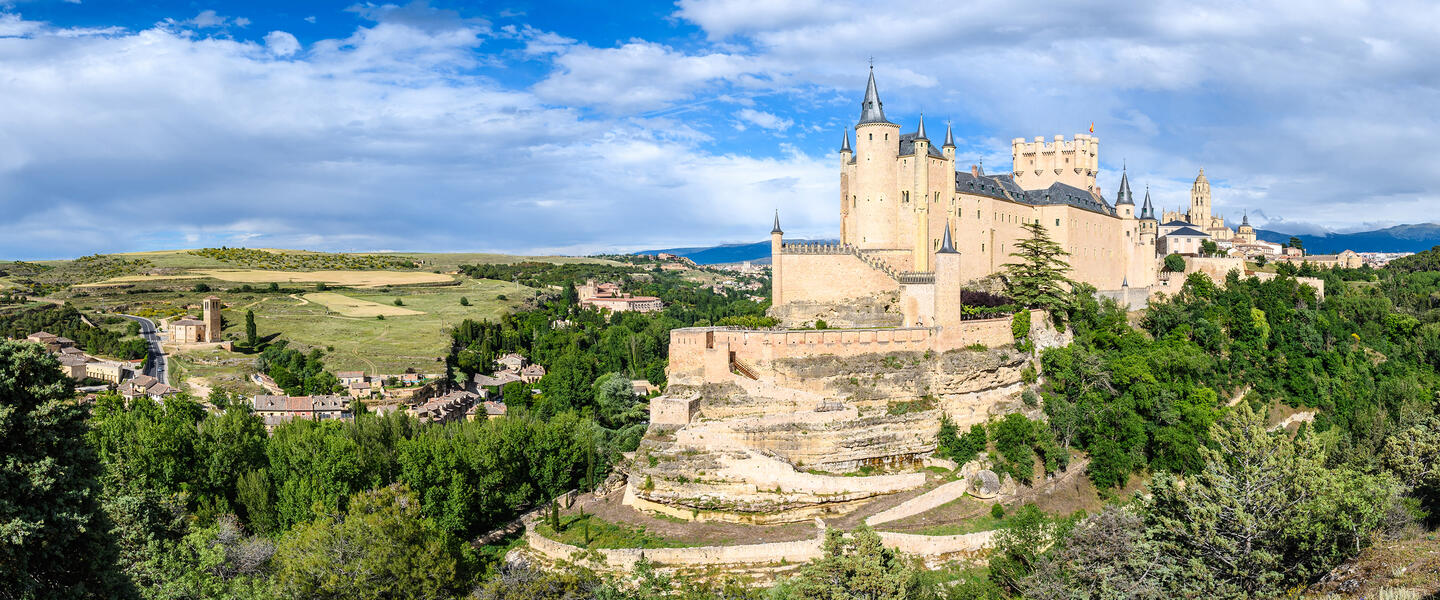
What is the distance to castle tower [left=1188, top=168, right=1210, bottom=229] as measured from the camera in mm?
110625

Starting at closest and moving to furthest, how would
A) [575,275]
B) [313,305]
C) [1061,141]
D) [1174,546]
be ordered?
[1174,546], [1061,141], [313,305], [575,275]

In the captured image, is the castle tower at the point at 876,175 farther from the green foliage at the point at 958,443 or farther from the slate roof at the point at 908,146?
the green foliage at the point at 958,443

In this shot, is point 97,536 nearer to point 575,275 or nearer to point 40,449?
point 40,449

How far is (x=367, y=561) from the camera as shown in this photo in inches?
961

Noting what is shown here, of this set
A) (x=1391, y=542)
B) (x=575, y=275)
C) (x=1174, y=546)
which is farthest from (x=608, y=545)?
(x=575, y=275)

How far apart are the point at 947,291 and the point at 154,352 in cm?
6602

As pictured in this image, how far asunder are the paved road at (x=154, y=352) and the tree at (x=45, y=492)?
5715 cm

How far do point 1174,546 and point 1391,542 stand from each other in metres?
6.02

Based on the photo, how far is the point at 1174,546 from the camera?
23.5 metres

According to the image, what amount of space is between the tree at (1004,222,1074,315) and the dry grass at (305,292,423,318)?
70250mm

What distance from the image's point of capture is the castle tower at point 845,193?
5109 cm

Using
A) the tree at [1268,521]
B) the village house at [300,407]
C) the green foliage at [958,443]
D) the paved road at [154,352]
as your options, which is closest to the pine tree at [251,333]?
the paved road at [154,352]

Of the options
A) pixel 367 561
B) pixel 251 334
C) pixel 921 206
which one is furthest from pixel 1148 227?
pixel 251 334

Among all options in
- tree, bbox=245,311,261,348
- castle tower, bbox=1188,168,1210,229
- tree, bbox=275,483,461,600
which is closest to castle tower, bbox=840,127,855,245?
tree, bbox=275,483,461,600
